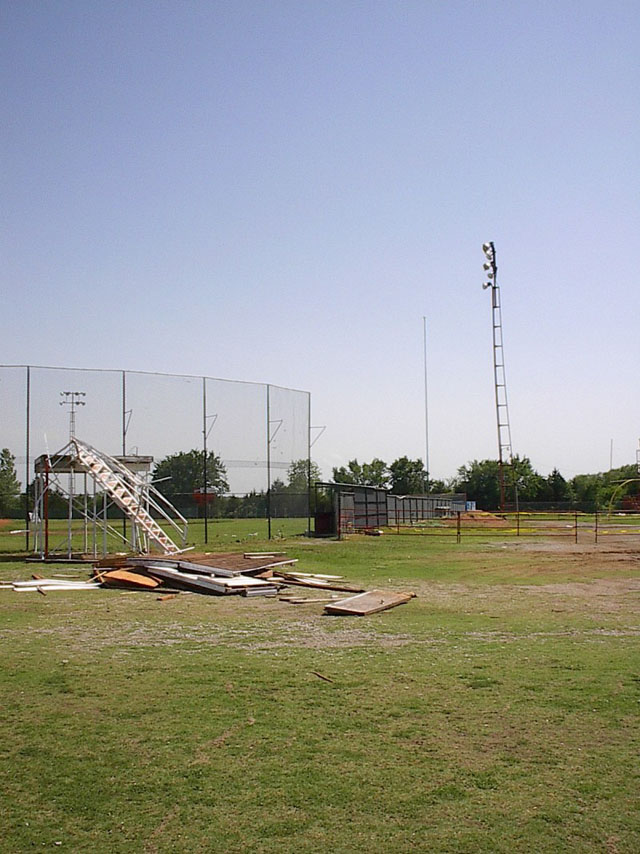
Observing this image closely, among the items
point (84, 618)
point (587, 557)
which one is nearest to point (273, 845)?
point (84, 618)

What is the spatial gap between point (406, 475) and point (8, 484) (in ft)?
200

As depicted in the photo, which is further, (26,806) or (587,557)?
(587,557)

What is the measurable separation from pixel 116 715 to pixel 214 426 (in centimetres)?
2449

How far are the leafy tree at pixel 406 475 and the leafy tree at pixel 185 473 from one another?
5317 centimetres

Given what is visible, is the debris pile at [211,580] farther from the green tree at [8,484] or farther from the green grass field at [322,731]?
the green tree at [8,484]

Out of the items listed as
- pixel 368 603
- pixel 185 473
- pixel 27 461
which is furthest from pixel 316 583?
pixel 185 473

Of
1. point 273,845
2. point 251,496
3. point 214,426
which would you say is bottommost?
point 273,845

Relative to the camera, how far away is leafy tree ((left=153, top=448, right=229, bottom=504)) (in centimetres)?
3095

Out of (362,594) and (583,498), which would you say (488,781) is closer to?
(362,594)

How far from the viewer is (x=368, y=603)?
13766 millimetres

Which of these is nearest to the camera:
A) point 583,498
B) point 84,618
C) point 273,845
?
point 273,845

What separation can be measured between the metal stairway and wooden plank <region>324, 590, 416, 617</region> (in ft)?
33.2

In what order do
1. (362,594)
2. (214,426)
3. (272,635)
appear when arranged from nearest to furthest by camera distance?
(272,635) < (362,594) < (214,426)

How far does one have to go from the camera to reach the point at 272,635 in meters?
11.4
